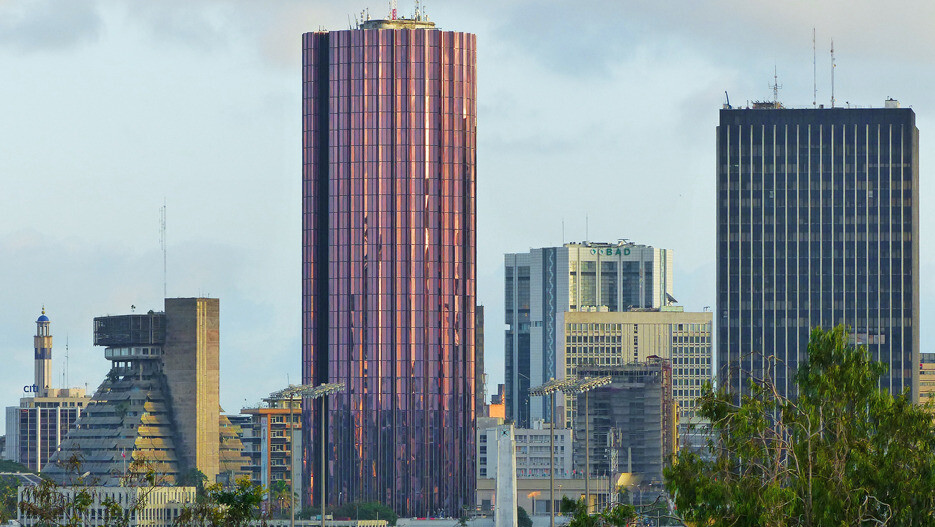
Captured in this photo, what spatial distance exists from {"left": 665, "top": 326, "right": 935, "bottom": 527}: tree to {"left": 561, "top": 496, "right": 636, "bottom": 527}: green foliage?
4.15 m

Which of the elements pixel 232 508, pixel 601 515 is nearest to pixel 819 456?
pixel 601 515

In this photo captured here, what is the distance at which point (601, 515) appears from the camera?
4235 inches

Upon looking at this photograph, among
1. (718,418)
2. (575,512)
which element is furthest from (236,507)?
(718,418)

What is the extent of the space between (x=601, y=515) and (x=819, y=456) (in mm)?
13983

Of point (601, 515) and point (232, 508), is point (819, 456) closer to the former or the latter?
point (601, 515)

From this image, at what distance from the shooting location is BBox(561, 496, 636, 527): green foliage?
104375 millimetres

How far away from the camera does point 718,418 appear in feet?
336

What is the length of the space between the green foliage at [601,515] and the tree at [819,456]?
4149 mm

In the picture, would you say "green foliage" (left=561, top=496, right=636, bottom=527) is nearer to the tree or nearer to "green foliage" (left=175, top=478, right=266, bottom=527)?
the tree

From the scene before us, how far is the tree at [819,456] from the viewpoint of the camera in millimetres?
96125

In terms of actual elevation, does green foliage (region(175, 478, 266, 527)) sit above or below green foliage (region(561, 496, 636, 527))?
below

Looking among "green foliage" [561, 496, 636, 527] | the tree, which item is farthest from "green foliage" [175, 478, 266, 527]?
the tree

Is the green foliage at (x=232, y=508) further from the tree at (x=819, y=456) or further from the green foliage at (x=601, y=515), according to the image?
the tree at (x=819, y=456)

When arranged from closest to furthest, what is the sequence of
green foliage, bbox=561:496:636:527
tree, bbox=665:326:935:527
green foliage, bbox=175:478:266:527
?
tree, bbox=665:326:935:527 < green foliage, bbox=561:496:636:527 < green foliage, bbox=175:478:266:527
